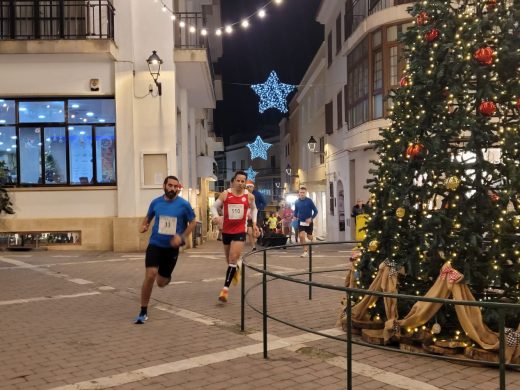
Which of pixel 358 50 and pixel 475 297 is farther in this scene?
pixel 358 50

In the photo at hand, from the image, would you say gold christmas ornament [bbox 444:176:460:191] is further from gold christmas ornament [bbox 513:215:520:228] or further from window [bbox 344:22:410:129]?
window [bbox 344:22:410:129]

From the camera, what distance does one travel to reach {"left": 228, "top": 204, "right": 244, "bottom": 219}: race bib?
8398 mm

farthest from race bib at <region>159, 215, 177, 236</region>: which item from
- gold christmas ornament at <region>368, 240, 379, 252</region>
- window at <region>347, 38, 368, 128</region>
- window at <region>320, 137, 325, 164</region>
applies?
window at <region>320, 137, 325, 164</region>

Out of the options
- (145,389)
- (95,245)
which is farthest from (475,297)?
(95,245)

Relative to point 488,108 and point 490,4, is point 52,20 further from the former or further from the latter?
point 488,108

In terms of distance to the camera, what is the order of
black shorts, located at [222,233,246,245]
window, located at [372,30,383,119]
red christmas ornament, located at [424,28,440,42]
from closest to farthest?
red christmas ornament, located at [424,28,440,42], black shorts, located at [222,233,246,245], window, located at [372,30,383,119]

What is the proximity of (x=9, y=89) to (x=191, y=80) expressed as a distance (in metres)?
5.55

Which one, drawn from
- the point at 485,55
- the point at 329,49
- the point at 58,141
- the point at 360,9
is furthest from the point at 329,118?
the point at 485,55

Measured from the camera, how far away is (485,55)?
5.47 meters

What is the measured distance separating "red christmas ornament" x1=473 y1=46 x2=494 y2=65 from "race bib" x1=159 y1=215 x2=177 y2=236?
154 inches

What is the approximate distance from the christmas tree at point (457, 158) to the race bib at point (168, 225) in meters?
2.45

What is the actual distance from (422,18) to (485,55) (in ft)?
2.87

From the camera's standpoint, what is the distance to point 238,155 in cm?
8175

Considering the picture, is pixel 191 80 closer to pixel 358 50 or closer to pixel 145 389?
pixel 358 50
